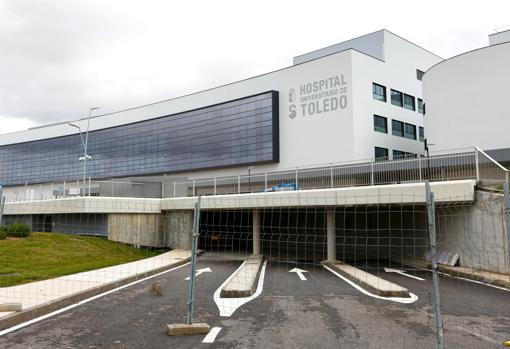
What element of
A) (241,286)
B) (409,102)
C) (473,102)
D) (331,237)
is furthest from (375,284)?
(409,102)

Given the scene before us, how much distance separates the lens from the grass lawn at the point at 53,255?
44.5ft

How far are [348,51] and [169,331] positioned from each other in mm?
32805

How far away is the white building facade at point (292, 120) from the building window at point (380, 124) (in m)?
0.10

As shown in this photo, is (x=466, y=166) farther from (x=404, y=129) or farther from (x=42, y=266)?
(x=404, y=129)

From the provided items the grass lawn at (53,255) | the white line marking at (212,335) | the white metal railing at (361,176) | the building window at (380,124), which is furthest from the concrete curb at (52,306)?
the building window at (380,124)

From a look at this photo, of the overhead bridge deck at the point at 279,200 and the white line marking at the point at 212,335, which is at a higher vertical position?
the overhead bridge deck at the point at 279,200

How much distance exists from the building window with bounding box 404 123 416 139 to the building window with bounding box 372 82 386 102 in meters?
4.84

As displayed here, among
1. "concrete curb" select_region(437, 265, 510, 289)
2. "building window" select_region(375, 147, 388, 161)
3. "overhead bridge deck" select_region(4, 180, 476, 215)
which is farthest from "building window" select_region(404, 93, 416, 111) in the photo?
"concrete curb" select_region(437, 265, 510, 289)

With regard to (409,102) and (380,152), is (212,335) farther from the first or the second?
(409,102)

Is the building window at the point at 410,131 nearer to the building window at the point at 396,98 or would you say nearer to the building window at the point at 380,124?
the building window at the point at 396,98

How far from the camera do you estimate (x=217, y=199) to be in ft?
78.1

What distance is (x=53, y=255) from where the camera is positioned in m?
18.2

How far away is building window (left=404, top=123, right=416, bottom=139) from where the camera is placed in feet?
138

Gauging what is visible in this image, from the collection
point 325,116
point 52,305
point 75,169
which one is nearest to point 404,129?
point 325,116
